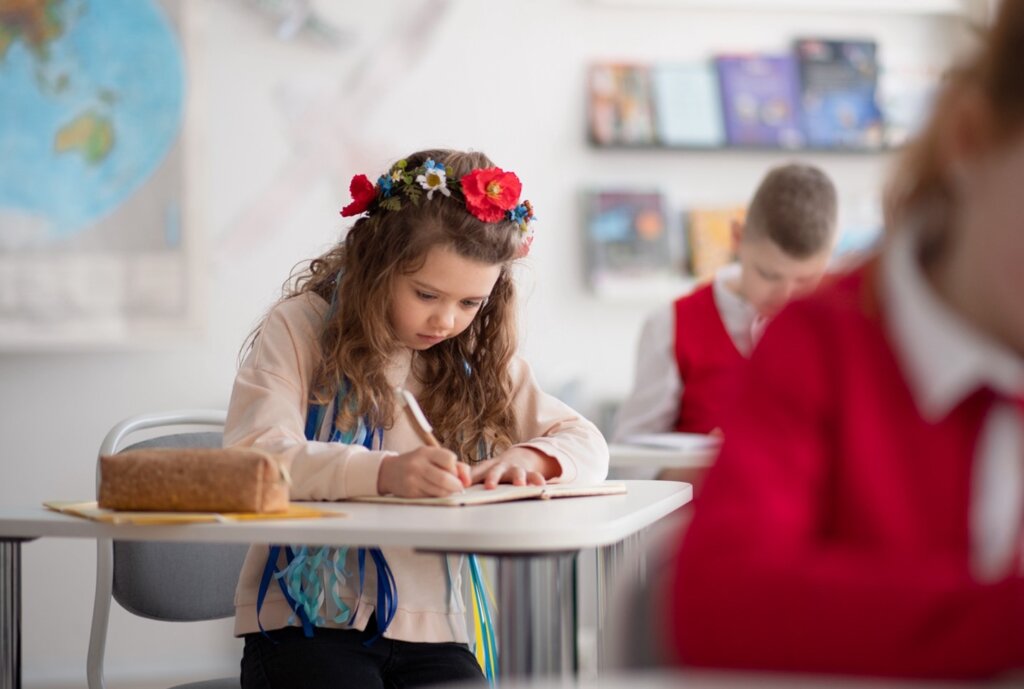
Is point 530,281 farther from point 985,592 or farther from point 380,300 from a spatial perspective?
point 985,592

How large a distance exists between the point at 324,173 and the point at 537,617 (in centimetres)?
239

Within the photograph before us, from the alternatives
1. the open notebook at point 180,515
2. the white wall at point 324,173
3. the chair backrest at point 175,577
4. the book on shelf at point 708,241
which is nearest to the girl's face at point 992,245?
the open notebook at point 180,515

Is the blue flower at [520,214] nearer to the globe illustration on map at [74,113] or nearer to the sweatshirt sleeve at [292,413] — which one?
the sweatshirt sleeve at [292,413]

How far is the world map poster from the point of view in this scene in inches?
131

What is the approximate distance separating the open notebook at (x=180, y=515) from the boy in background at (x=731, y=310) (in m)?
1.50

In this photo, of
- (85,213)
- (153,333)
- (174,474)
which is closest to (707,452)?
(174,474)

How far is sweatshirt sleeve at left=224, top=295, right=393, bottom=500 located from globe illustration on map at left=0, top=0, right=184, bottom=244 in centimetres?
173

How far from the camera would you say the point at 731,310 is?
121 inches

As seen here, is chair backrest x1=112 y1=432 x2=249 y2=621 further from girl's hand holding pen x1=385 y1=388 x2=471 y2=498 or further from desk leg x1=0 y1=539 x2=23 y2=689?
girl's hand holding pen x1=385 y1=388 x2=471 y2=498

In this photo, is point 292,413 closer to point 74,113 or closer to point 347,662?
point 347,662

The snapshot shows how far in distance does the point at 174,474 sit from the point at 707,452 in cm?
133

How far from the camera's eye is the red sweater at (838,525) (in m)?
0.66

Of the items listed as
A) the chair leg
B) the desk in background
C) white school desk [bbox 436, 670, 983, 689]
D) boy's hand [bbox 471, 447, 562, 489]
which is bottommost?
the chair leg

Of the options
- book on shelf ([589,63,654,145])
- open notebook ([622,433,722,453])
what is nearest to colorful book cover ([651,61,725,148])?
book on shelf ([589,63,654,145])
